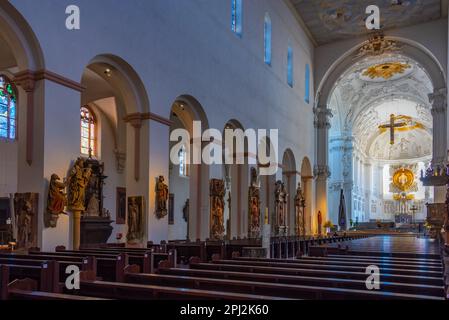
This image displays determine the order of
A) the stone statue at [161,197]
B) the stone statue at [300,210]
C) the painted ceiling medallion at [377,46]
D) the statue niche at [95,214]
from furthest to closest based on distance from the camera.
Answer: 1. the painted ceiling medallion at [377,46]
2. the stone statue at [300,210]
3. the statue niche at [95,214]
4. the stone statue at [161,197]

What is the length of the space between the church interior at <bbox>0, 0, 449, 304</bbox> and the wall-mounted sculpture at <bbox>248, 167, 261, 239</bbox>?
0.28 ft

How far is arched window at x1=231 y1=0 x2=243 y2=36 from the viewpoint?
58.1ft

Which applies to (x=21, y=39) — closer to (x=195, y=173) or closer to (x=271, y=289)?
(x=271, y=289)

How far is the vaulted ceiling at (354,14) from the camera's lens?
23188 mm

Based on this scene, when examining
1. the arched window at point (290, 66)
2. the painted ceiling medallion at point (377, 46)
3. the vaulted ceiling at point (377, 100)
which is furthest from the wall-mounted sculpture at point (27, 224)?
the vaulted ceiling at point (377, 100)

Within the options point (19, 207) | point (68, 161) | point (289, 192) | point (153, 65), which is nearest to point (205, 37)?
point (153, 65)

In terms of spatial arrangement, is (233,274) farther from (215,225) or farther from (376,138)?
(376,138)

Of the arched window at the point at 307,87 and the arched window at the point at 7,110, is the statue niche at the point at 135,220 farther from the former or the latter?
the arched window at the point at 307,87

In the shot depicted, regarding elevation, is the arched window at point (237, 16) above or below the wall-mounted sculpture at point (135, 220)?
above

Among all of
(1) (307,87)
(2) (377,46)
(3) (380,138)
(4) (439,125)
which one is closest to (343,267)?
(1) (307,87)

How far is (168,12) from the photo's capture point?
1334cm

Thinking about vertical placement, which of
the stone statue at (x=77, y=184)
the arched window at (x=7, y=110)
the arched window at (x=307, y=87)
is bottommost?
Result: the stone statue at (x=77, y=184)

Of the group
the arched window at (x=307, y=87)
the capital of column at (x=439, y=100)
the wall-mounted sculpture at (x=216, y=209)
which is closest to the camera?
the wall-mounted sculpture at (x=216, y=209)

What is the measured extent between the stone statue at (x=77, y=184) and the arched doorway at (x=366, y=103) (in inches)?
760
